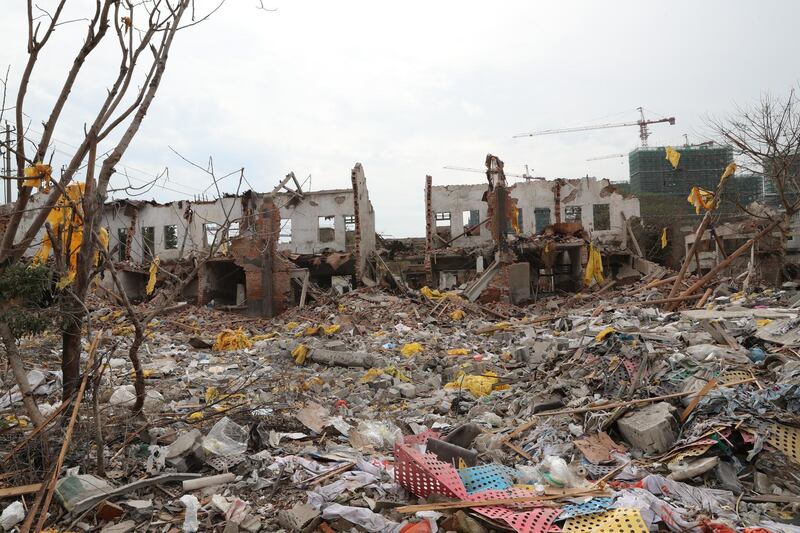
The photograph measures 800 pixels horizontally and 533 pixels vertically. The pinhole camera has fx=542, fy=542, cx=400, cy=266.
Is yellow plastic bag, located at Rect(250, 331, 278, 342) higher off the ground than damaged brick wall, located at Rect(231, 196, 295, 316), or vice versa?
damaged brick wall, located at Rect(231, 196, 295, 316)

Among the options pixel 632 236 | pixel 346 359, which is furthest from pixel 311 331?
pixel 632 236

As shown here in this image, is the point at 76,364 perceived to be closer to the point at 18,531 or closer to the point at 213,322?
the point at 18,531

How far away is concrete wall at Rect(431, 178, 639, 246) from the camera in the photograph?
81.7ft

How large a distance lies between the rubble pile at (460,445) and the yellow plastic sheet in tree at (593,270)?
10.6 meters

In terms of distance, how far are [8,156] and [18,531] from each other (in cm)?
262

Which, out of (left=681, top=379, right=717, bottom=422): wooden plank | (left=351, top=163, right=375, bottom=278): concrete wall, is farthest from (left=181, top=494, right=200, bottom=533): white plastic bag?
(left=351, top=163, right=375, bottom=278): concrete wall

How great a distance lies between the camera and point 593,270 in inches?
741

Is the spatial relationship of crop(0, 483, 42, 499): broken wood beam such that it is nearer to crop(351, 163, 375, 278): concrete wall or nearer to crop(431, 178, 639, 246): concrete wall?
crop(351, 163, 375, 278): concrete wall

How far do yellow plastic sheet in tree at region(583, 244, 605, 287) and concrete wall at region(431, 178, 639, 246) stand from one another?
583cm

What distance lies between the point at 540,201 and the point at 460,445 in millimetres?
22637

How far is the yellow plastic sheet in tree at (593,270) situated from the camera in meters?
18.7

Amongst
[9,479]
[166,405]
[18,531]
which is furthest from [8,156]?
[166,405]

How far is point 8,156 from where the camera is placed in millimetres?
3957

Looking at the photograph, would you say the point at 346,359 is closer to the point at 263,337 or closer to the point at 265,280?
the point at 263,337
